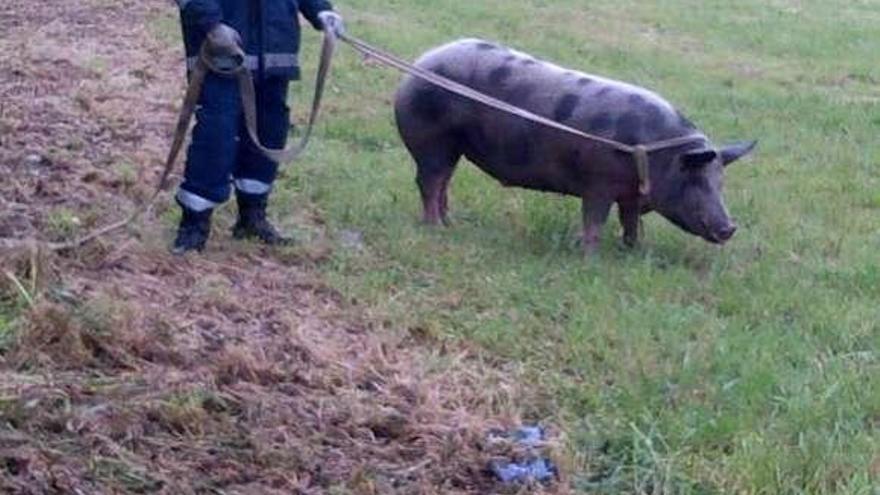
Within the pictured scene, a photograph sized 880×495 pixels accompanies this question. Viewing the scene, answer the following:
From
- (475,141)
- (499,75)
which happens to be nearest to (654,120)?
(499,75)

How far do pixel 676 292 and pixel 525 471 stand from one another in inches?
104

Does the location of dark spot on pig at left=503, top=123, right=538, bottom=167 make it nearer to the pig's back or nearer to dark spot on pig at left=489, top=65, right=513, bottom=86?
the pig's back

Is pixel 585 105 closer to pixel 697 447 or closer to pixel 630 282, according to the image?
pixel 630 282

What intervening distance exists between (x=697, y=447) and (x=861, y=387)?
926 mm

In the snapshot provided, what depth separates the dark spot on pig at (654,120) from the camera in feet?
29.7

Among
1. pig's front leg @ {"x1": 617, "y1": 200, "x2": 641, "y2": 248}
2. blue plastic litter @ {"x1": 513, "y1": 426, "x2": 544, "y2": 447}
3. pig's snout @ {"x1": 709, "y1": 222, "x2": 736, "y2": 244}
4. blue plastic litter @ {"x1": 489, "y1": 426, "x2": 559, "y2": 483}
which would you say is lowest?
pig's front leg @ {"x1": 617, "y1": 200, "x2": 641, "y2": 248}

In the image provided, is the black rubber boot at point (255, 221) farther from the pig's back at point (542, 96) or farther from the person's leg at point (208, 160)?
the pig's back at point (542, 96)

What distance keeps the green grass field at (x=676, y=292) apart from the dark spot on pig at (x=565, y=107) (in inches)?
25.2

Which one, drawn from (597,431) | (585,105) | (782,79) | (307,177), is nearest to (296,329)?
(597,431)

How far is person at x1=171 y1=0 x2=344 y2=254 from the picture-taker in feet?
26.6

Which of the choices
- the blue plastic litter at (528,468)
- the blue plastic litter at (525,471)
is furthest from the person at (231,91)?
the blue plastic litter at (525,471)

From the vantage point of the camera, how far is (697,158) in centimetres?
891

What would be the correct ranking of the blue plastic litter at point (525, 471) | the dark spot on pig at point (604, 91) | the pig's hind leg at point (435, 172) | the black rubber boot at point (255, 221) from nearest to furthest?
the blue plastic litter at point (525, 471) < the black rubber boot at point (255, 221) < the dark spot on pig at point (604, 91) < the pig's hind leg at point (435, 172)

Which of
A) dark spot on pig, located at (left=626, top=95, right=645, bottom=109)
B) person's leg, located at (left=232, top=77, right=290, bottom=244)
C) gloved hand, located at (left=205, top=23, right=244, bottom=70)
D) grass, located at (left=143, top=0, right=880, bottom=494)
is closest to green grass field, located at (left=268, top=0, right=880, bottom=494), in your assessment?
grass, located at (left=143, top=0, right=880, bottom=494)
